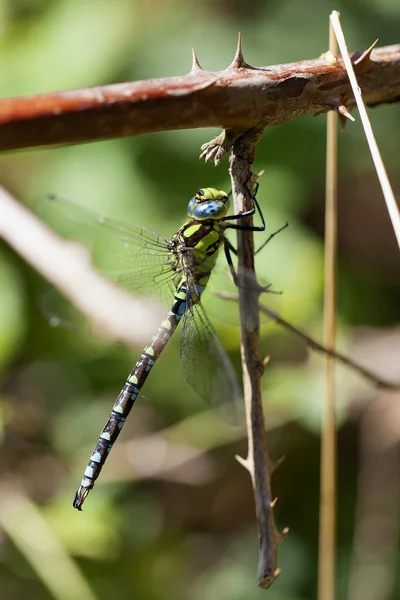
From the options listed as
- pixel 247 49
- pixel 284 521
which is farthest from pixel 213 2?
pixel 284 521

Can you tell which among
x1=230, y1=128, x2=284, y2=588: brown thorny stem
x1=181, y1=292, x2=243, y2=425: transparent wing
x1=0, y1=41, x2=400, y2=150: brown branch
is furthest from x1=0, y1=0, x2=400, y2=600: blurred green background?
x1=0, y1=41, x2=400, y2=150: brown branch

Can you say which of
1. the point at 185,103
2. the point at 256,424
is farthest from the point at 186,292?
the point at 185,103

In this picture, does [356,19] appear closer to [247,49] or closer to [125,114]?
[247,49]

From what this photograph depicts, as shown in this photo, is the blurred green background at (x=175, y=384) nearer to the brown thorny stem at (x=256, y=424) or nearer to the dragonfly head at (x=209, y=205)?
the dragonfly head at (x=209, y=205)

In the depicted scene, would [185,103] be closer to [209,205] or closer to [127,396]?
[209,205]

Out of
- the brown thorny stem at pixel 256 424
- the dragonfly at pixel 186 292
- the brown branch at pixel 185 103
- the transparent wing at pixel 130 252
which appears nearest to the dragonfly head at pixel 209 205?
the dragonfly at pixel 186 292

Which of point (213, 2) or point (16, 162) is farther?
point (213, 2)
